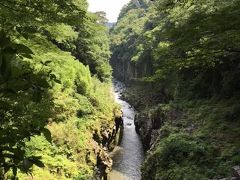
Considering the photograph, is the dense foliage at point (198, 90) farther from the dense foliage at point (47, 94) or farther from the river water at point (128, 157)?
the river water at point (128, 157)

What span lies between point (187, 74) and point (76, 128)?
13549 mm

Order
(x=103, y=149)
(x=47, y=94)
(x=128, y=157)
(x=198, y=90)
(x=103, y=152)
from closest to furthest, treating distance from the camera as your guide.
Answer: (x=47, y=94) → (x=103, y=152) → (x=103, y=149) → (x=198, y=90) → (x=128, y=157)

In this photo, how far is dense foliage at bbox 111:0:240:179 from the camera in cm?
1152

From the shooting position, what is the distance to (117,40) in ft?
294

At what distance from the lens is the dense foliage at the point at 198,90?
1152 cm

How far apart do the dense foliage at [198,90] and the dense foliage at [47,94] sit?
2652 millimetres

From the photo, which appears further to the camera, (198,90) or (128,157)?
(128,157)

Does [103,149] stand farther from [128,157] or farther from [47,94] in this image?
[47,94]

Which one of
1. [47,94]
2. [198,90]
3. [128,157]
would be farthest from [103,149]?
[47,94]

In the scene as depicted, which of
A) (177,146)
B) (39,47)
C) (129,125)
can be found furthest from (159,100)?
(39,47)

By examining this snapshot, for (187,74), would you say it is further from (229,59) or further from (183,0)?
(183,0)

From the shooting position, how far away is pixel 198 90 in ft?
A: 90.1

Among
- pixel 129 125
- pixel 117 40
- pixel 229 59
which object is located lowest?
pixel 129 125

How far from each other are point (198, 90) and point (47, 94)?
18.6 meters
